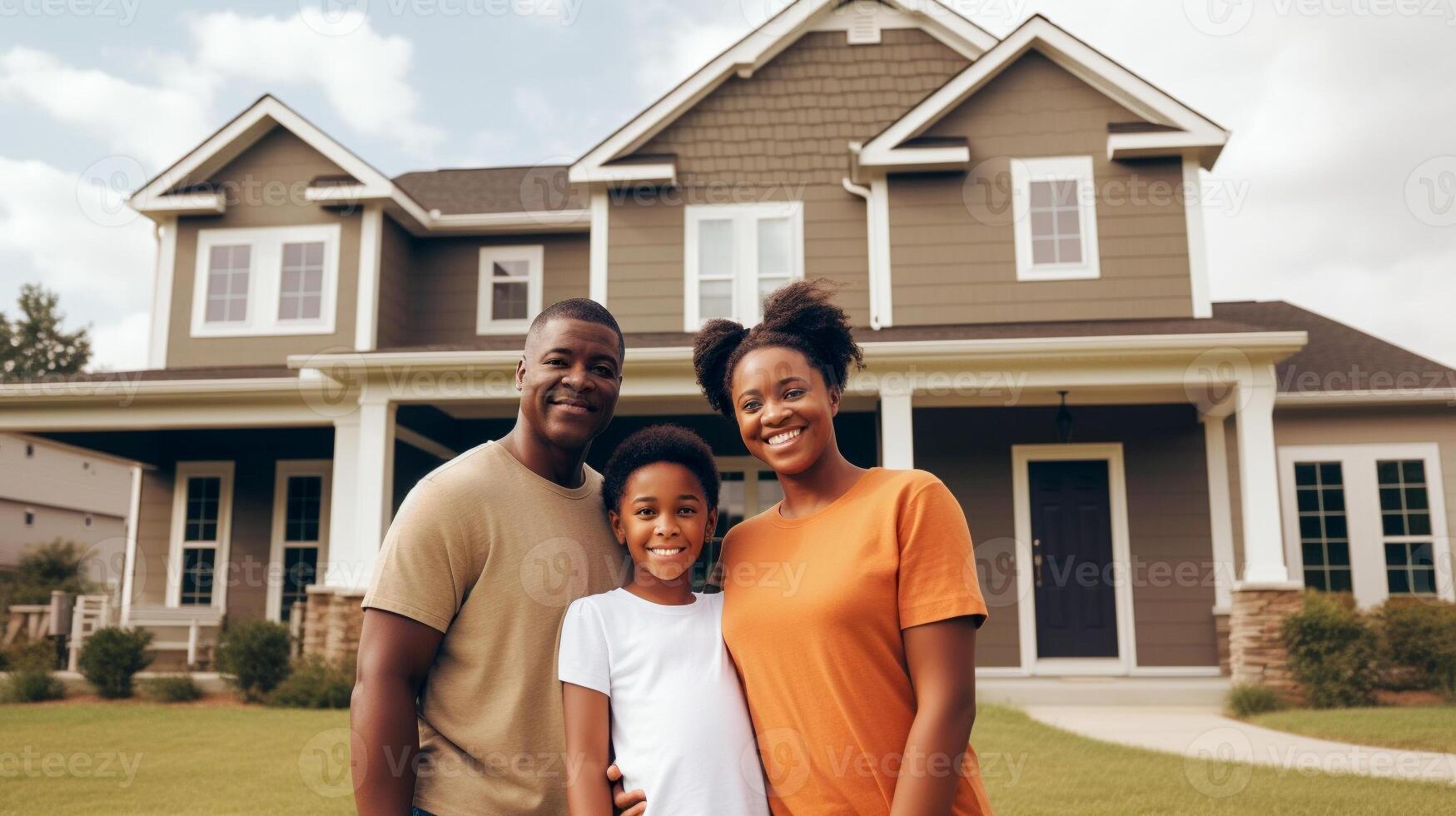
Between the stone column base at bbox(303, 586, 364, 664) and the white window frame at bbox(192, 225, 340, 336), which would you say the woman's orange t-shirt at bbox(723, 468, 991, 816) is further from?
the white window frame at bbox(192, 225, 340, 336)

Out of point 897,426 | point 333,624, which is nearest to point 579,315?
point 897,426

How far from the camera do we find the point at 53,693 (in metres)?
10.3

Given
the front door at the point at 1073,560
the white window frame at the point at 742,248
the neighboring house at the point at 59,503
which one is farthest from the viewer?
the neighboring house at the point at 59,503

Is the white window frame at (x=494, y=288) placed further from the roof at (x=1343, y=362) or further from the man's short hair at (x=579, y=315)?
the man's short hair at (x=579, y=315)

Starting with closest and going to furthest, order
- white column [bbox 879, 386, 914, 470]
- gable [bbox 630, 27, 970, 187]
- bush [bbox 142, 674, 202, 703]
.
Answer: white column [bbox 879, 386, 914, 470] → bush [bbox 142, 674, 202, 703] → gable [bbox 630, 27, 970, 187]

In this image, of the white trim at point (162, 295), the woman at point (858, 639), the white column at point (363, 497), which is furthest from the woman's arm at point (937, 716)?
the white trim at point (162, 295)

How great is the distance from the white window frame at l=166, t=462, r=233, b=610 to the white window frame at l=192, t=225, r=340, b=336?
1933 mm

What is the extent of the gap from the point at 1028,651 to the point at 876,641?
9391 millimetres

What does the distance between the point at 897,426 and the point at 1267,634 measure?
146 inches

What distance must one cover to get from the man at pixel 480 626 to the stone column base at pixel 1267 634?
8441 mm

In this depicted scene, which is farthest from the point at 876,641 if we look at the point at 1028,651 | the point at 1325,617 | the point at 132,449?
the point at 132,449

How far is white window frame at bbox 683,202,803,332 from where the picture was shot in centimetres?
1125

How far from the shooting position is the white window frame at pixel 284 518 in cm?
1263

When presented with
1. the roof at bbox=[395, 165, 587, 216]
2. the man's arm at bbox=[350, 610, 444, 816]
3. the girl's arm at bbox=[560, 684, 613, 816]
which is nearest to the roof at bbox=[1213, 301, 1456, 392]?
the roof at bbox=[395, 165, 587, 216]
